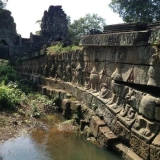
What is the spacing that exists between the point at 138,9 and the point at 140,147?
69.1 feet

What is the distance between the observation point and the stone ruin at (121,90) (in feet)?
16.3

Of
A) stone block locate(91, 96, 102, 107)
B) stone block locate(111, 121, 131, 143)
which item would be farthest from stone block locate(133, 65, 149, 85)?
stone block locate(91, 96, 102, 107)

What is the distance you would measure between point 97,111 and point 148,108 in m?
2.72

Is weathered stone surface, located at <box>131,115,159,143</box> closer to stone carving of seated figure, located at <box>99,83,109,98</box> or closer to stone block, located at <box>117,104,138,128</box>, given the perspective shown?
stone block, located at <box>117,104,138,128</box>

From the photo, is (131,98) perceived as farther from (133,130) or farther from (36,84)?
(36,84)

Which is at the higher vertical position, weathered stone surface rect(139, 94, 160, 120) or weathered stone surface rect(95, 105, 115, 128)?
weathered stone surface rect(139, 94, 160, 120)

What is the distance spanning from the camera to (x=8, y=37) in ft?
70.2

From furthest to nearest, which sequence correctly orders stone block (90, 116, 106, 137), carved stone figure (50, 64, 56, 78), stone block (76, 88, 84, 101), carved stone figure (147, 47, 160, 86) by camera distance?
carved stone figure (50, 64, 56, 78)
stone block (76, 88, 84, 101)
stone block (90, 116, 106, 137)
carved stone figure (147, 47, 160, 86)

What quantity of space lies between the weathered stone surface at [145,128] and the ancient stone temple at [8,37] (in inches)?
675

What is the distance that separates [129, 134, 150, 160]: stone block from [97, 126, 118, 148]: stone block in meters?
0.58

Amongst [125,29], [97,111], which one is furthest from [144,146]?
[125,29]

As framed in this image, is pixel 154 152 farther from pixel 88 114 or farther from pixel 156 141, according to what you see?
pixel 88 114

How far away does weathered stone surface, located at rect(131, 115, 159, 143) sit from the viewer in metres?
4.78

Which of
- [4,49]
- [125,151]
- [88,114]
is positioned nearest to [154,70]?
[125,151]
